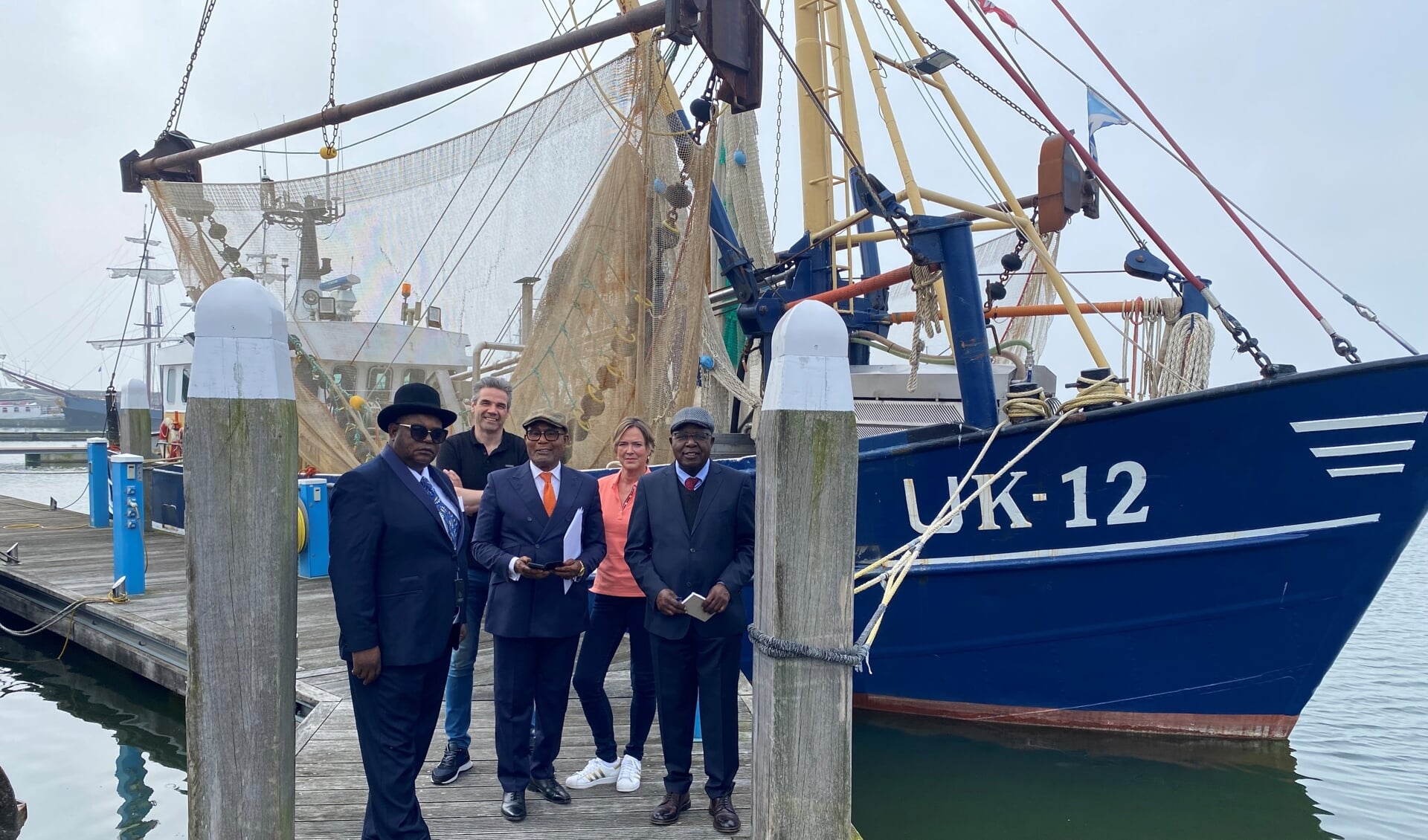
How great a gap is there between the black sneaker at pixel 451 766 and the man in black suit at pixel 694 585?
0.97 m

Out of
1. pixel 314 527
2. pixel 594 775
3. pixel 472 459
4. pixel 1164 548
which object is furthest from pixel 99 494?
pixel 1164 548

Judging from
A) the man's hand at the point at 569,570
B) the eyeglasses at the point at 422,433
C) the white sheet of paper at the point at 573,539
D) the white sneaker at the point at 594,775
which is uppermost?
the eyeglasses at the point at 422,433

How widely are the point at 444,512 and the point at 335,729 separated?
2.16 meters

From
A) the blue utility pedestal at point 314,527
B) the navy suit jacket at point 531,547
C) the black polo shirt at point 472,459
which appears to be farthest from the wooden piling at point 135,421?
the navy suit jacket at point 531,547

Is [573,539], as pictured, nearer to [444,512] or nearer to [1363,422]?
[444,512]

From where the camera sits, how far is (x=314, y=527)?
8.39 meters

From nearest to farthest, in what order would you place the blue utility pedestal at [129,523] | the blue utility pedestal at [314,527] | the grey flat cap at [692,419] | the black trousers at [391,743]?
the black trousers at [391,743] → the grey flat cap at [692,419] → the blue utility pedestal at [129,523] → the blue utility pedestal at [314,527]

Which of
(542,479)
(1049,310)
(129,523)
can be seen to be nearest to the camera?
(542,479)

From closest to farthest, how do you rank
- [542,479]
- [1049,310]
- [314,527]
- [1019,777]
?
1. [542,479]
2. [1019,777]
3. [1049,310]
4. [314,527]

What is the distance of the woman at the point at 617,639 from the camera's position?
3.82 m

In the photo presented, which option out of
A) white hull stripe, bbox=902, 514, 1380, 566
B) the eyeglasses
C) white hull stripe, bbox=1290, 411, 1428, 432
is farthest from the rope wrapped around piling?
white hull stripe, bbox=1290, 411, 1428, 432

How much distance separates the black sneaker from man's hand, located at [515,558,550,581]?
1.11 meters

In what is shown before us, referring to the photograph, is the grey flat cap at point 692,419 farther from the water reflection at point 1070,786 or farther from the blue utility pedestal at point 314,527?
the blue utility pedestal at point 314,527

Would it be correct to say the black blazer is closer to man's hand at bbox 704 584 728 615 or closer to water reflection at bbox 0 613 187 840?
man's hand at bbox 704 584 728 615
